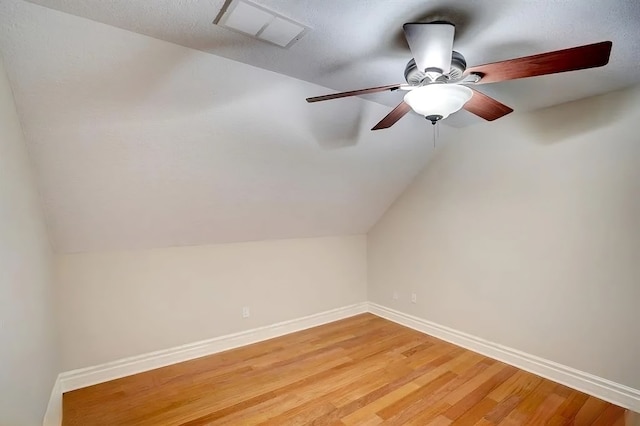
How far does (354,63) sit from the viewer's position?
1.86 meters

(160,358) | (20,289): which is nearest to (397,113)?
(20,289)

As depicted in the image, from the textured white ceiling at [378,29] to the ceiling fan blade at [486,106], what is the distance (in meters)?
0.29

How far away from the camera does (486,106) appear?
176cm

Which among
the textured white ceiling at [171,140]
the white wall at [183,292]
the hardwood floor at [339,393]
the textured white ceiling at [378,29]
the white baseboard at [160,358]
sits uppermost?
the textured white ceiling at [378,29]

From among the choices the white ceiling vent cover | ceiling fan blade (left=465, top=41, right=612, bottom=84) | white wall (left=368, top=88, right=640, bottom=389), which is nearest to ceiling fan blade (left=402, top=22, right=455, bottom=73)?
ceiling fan blade (left=465, top=41, right=612, bottom=84)

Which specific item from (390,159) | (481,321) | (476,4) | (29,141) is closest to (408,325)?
(481,321)

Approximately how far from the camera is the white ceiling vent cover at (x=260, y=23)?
1.35 meters

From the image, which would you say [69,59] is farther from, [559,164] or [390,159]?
[559,164]

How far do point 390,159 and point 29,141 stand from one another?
2.76 metres

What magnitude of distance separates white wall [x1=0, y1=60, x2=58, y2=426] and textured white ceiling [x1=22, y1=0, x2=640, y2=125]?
726 mm

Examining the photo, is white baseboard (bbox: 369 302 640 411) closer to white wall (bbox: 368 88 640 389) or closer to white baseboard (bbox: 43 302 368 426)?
white wall (bbox: 368 88 640 389)

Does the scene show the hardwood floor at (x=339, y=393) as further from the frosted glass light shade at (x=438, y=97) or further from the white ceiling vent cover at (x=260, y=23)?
the white ceiling vent cover at (x=260, y=23)

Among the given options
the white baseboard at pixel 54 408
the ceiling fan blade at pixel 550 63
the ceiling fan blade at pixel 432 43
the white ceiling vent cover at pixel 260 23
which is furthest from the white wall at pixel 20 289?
the ceiling fan blade at pixel 550 63

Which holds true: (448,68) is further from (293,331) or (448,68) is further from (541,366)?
(293,331)
